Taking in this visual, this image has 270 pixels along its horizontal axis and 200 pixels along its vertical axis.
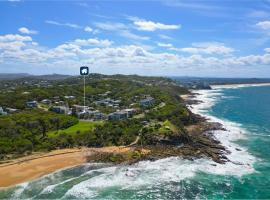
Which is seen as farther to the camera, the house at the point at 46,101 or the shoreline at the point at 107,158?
the house at the point at 46,101

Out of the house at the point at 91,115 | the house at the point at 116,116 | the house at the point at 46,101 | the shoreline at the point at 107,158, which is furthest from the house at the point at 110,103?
the shoreline at the point at 107,158

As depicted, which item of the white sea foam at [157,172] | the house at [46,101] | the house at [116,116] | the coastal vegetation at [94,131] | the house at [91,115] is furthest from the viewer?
the house at [46,101]

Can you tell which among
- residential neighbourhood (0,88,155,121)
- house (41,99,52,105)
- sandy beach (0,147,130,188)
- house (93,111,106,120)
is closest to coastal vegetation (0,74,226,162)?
residential neighbourhood (0,88,155,121)

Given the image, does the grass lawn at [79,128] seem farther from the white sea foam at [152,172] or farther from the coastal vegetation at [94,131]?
the white sea foam at [152,172]

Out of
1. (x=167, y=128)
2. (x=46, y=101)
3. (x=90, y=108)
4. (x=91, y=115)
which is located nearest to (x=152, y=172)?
(x=167, y=128)

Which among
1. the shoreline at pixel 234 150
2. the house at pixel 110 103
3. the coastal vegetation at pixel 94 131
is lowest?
the shoreline at pixel 234 150

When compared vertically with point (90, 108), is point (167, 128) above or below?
below

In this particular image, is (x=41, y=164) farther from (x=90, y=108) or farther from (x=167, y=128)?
(x=90, y=108)

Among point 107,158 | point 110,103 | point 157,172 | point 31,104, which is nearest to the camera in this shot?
point 157,172

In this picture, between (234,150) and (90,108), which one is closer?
(234,150)
